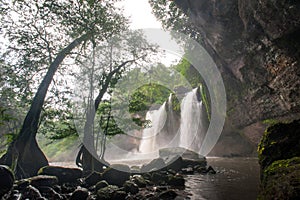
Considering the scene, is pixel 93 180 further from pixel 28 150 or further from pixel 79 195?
pixel 28 150

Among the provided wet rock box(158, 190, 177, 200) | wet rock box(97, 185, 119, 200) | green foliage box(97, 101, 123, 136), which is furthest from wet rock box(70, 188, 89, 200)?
green foliage box(97, 101, 123, 136)

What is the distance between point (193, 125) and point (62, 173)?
1578cm

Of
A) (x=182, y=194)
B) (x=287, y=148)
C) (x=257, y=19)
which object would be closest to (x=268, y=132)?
(x=287, y=148)

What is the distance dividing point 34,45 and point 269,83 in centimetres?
1402

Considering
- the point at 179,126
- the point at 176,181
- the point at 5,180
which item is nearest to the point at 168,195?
the point at 176,181

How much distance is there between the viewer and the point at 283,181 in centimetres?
314

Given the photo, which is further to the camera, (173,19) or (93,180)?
(173,19)

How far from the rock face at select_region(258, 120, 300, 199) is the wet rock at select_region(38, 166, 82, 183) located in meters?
7.85

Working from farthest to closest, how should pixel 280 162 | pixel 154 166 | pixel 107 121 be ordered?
pixel 154 166 → pixel 107 121 → pixel 280 162

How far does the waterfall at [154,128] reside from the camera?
28.3 m

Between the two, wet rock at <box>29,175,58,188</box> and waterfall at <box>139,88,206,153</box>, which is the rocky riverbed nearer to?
wet rock at <box>29,175,58,188</box>

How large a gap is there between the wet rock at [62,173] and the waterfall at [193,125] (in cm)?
1487

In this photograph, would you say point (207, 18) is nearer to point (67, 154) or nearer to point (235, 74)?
point (235, 74)

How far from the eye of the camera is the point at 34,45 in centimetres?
1266
